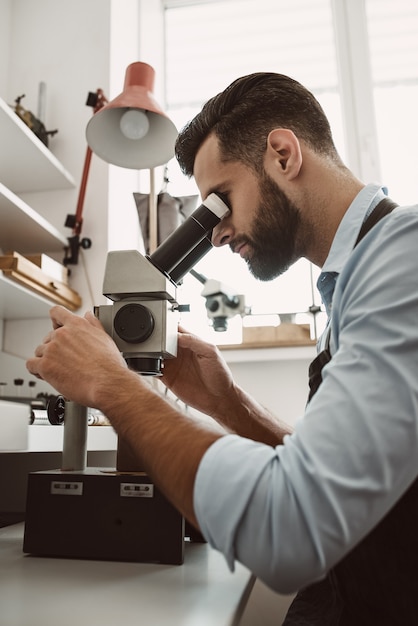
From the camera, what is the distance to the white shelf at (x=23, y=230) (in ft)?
6.74

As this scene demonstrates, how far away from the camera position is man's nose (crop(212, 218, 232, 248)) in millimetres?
1101

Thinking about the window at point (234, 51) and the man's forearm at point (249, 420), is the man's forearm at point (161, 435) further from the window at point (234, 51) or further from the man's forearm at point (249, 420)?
the window at point (234, 51)

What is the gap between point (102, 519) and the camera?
88 centimetres

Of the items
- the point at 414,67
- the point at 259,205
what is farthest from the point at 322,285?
the point at 414,67

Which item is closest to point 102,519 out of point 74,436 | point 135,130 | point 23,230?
point 74,436

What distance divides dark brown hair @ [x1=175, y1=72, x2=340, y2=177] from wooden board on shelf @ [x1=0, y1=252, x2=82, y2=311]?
1.02 meters

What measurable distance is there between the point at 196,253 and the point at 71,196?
5.28 ft

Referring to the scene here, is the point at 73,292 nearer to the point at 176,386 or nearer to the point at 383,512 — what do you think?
the point at 176,386

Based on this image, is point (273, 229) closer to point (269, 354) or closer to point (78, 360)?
point (78, 360)

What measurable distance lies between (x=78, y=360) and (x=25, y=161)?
1.76m

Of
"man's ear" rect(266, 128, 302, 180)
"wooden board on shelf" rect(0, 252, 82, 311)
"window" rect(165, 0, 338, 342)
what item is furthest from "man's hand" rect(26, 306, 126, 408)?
"window" rect(165, 0, 338, 342)

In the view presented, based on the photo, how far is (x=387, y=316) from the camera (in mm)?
652

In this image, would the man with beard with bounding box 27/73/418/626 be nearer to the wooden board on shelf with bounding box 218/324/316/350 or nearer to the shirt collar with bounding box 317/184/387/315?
the shirt collar with bounding box 317/184/387/315

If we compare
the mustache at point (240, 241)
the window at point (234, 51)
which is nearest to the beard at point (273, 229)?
the mustache at point (240, 241)
